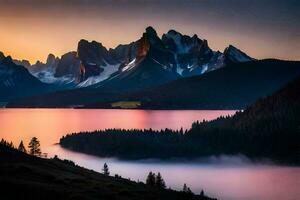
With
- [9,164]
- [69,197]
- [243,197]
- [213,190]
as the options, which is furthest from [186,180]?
[69,197]

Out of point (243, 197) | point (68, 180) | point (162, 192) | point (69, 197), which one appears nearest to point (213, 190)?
point (243, 197)

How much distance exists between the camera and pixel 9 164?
114 metres

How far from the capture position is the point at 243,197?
542 ft

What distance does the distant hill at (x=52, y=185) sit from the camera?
295 feet

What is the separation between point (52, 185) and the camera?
10006 cm

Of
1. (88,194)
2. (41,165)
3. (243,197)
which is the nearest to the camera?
(88,194)

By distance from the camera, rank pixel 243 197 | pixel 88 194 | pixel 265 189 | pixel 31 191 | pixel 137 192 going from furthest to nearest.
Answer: pixel 265 189 → pixel 243 197 → pixel 137 192 → pixel 88 194 → pixel 31 191

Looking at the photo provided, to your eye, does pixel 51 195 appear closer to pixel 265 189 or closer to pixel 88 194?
pixel 88 194

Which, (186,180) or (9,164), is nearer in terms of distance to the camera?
(9,164)

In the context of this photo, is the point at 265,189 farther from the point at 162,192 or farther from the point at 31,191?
the point at 31,191

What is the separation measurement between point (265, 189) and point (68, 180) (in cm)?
9294

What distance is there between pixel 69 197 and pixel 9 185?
10.4m

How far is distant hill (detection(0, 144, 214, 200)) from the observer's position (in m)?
89.9

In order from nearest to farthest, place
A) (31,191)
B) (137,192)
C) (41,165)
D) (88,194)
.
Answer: (31,191), (88,194), (137,192), (41,165)
